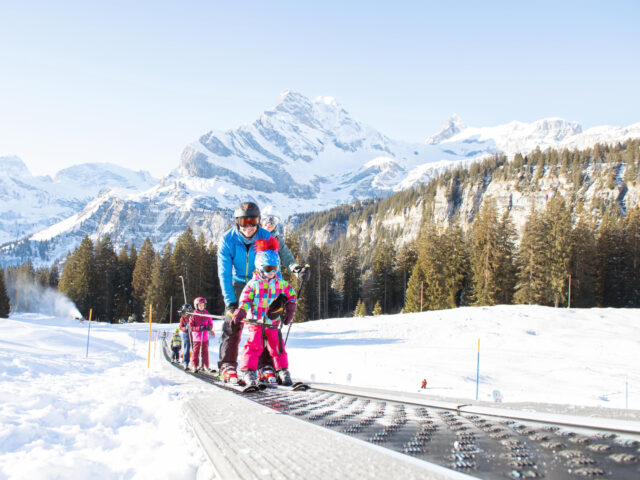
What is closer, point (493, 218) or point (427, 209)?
Result: point (493, 218)

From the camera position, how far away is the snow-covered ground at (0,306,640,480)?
263cm

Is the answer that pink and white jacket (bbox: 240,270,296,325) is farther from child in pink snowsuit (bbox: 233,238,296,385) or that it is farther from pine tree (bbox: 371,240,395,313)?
pine tree (bbox: 371,240,395,313)

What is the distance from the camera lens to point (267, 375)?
224 inches

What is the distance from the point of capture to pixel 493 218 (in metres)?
50.6

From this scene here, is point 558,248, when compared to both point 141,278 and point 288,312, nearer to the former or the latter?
point 288,312

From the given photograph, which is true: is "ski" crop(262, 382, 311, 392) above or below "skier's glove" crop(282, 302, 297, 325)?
below

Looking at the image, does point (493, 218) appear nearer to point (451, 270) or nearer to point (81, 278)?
point (451, 270)

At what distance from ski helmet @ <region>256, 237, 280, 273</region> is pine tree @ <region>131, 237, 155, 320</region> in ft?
189

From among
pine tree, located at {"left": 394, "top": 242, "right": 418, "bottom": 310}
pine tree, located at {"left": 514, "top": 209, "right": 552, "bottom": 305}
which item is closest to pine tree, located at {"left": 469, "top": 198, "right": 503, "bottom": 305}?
pine tree, located at {"left": 514, "top": 209, "right": 552, "bottom": 305}

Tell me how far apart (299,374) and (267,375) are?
11.7 meters

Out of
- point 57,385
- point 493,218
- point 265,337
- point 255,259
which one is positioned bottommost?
point 57,385

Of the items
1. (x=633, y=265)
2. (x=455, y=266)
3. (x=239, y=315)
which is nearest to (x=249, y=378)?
A: (x=239, y=315)

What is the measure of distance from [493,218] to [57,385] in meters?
50.9

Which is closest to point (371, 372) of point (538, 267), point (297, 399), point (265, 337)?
point (265, 337)
